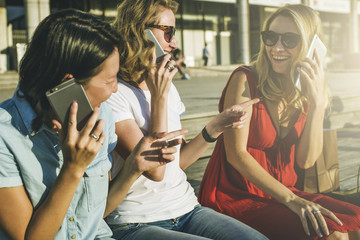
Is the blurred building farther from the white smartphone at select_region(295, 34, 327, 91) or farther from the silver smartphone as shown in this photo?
the silver smartphone

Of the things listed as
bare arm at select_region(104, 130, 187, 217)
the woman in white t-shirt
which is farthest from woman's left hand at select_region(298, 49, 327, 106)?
bare arm at select_region(104, 130, 187, 217)

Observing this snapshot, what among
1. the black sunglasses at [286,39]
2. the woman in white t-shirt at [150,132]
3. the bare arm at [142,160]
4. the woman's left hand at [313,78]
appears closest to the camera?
the bare arm at [142,160]

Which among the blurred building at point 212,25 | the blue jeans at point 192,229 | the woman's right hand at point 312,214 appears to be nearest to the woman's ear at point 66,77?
the blue jeans at point 192,229

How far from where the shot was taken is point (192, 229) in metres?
1.86

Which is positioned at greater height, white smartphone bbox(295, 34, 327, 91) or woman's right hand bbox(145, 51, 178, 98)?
white smartphone bbox(295, 34, 327, 91)

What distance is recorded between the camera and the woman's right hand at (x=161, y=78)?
1837 mm

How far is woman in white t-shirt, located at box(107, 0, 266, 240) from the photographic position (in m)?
1.78

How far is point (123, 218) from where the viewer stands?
1775mm

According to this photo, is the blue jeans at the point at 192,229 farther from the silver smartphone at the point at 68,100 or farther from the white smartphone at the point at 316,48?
the white smartphone at the point at 316,48

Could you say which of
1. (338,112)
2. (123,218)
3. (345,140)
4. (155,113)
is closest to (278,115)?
(155,113)

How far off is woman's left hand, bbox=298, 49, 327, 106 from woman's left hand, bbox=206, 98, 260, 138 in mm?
393

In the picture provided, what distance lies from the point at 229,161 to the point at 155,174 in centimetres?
66

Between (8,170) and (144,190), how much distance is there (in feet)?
2.27

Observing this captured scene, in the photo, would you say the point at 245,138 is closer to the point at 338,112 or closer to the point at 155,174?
the point at 155,174
